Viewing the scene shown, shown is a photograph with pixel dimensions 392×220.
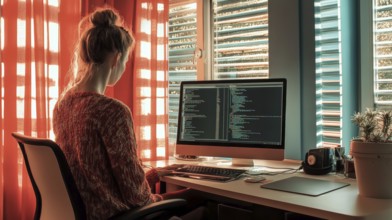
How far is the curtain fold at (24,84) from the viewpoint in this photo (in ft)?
7.18

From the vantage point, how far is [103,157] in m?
1.48

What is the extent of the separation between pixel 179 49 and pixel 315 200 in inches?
69.9

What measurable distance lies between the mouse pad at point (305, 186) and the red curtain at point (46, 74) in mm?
1169

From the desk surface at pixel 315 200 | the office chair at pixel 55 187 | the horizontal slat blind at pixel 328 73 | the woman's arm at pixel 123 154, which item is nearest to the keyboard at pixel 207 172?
the desk surface at pixel 315 200

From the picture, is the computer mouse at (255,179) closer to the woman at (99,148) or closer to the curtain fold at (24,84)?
the woman at (99,148)

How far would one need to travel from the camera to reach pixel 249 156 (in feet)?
6.72

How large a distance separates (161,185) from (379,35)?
1348 mm

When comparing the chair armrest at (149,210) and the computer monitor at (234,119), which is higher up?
the computer monitor at (234,119)

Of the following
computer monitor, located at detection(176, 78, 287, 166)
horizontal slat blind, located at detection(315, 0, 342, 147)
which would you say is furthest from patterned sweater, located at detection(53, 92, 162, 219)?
horizontal slat blind, located at detection(315, 0, 342, 147)

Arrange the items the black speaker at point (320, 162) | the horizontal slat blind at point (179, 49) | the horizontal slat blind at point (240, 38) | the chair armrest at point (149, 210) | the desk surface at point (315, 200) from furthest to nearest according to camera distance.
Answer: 1. the horizontal slat blind at point (179, 49)
2. the horizontal slat blind at point (240, 38)
3. the black speaker at point (320, 162)
4. the chair armrest at point (149, 210)
5. the desk surface at point (315, 200)

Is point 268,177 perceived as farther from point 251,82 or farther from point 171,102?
point 171,102

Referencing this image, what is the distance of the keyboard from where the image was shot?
6.04ft

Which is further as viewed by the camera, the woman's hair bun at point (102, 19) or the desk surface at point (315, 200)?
the woman's hair bun at point (102, 19)

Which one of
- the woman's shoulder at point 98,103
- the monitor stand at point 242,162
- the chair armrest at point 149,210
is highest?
the woman's shoulder at point 98,103
